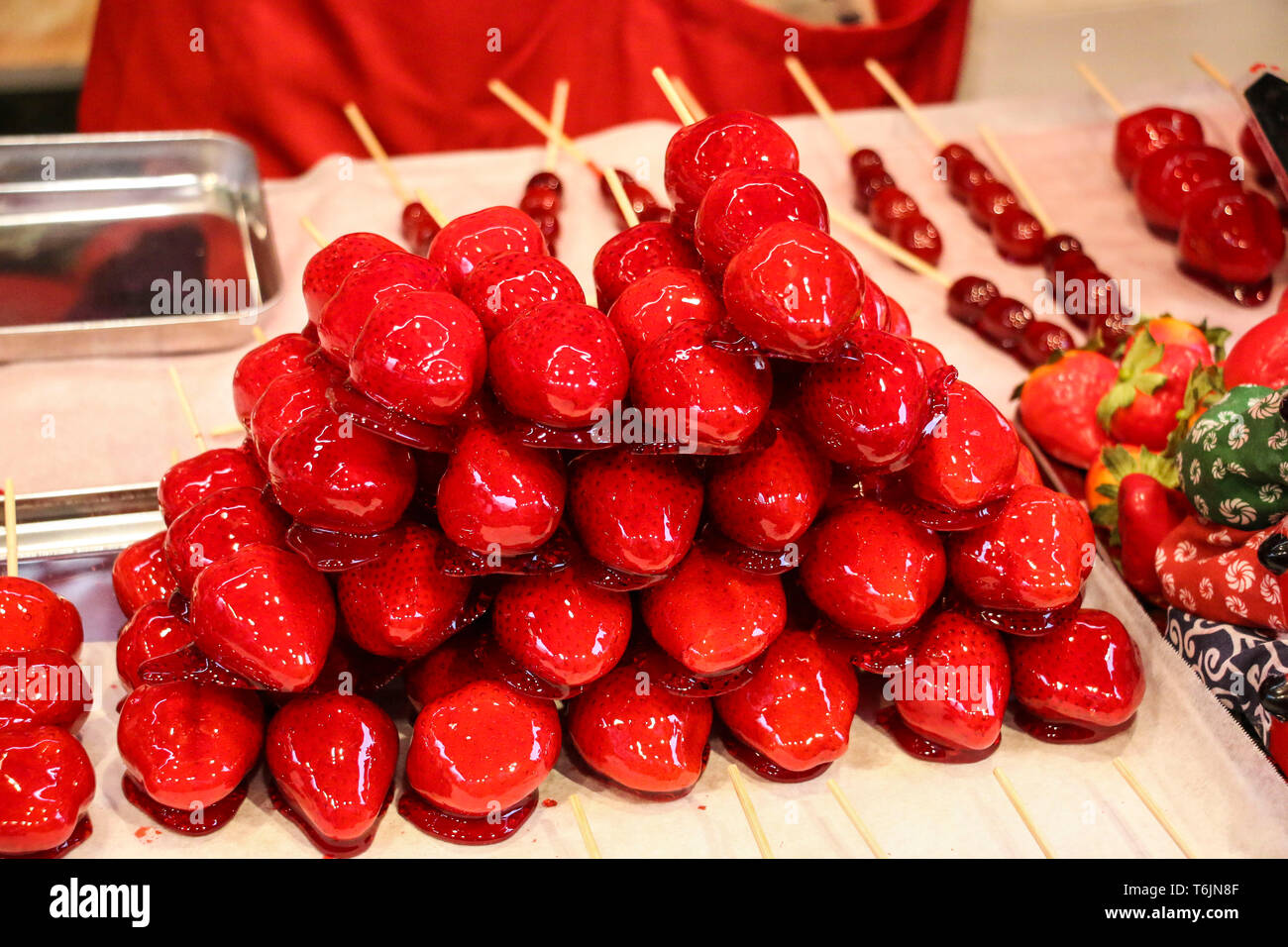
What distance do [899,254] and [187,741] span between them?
1.71m

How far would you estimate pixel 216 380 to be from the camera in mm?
2344

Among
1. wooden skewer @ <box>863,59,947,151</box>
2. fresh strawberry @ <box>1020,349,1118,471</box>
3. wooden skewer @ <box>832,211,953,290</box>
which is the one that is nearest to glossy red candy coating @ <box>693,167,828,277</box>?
fresh strawberry @ <box>1020,349,1118,471</box>

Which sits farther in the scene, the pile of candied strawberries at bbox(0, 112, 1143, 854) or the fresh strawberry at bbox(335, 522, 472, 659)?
the fresh strawberry at bbox(335, 522, 472, 659)

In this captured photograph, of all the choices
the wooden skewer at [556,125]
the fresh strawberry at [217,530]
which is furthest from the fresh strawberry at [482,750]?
the wooden skewer at [556,125]

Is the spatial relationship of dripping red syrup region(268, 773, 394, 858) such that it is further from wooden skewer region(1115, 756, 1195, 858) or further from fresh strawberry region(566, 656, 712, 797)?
wooden skewer region(1115, 756, 1195, 858)

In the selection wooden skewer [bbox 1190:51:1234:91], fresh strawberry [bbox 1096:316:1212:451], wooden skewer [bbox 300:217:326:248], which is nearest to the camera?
fresh strawberry [bbox 1096:316:1212:451]

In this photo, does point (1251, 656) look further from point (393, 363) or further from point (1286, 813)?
point (393, 363)

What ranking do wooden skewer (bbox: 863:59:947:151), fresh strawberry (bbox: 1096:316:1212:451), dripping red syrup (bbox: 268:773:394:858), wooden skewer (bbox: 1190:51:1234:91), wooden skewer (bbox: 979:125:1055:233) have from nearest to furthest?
dripping red syrup (bbox: 268:773:394:858)
fresh strawberry (bbox: 1096:316:1212:451)
wooden skewer (bbox: 979:125:1055:233)
wooden skewer (bbox: 1190:51:1234:91)
wooden skewer (bbox: 863:59:947:151)

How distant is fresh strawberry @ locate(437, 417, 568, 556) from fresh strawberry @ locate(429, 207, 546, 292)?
0.23m

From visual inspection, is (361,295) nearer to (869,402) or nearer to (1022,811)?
(869,402)

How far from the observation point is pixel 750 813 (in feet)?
4.64

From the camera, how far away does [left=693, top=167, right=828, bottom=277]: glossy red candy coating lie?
1288 millimetres

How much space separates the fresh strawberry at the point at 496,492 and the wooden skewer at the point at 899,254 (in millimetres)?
1432

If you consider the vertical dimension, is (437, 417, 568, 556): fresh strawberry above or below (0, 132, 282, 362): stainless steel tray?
above
